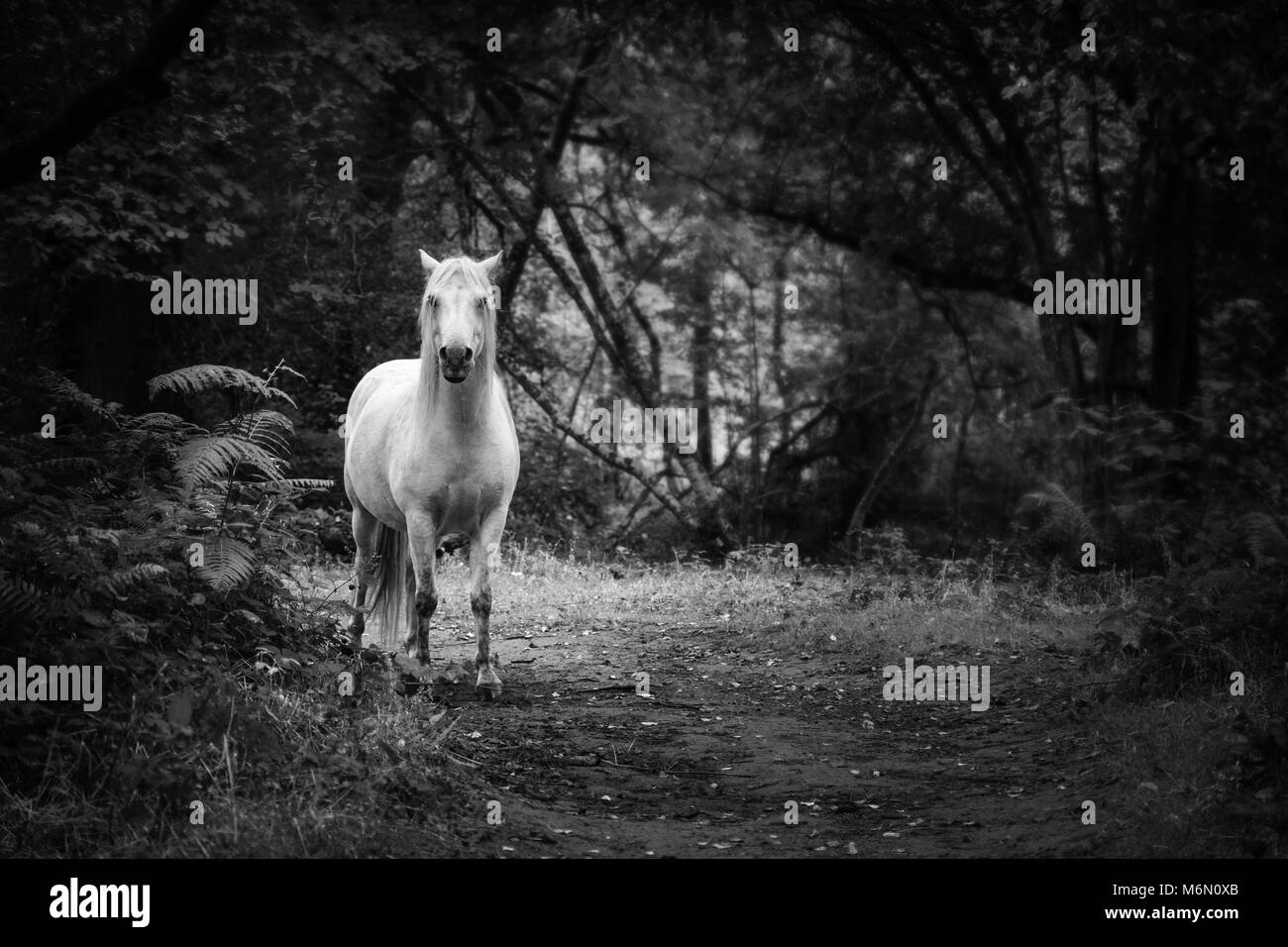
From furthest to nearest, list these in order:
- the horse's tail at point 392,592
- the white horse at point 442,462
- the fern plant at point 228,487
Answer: the horse's tail at point 392,592 < the white horse at point 442,462 < the fern plant at point 228,487

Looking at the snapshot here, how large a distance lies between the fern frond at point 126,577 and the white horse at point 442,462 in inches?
66.5

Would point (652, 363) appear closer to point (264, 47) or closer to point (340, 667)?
point (264, 47)

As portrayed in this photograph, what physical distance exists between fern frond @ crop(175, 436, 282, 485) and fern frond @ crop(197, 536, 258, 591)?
1.34 ft

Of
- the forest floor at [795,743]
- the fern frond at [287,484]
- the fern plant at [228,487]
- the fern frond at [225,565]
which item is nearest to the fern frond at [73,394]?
the fern plant at [228,487]

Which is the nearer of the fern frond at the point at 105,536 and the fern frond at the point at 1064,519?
the fern frond at the point at 105,536

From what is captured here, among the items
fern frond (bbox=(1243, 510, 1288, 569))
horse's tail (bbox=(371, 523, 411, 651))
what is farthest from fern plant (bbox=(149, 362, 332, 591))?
fern frond (bbox=(1243, 510, 1288, 569))

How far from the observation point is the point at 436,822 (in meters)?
4.86

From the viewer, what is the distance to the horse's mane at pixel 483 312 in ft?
22.7

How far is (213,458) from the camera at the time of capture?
19.3 ft

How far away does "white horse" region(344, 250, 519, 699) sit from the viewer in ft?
22.7

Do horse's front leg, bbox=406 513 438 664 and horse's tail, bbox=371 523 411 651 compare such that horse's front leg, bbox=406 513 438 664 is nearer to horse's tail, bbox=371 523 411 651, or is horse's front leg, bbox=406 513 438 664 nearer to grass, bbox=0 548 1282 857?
horse's tail, bbox=371 523 411 651

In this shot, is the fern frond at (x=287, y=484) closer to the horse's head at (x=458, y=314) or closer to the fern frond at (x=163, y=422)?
the fern frond at (x=163, y=422)

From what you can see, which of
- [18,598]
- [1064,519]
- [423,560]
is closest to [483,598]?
[423,560]

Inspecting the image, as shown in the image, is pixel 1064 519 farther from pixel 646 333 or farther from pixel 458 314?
pixel 646 333
